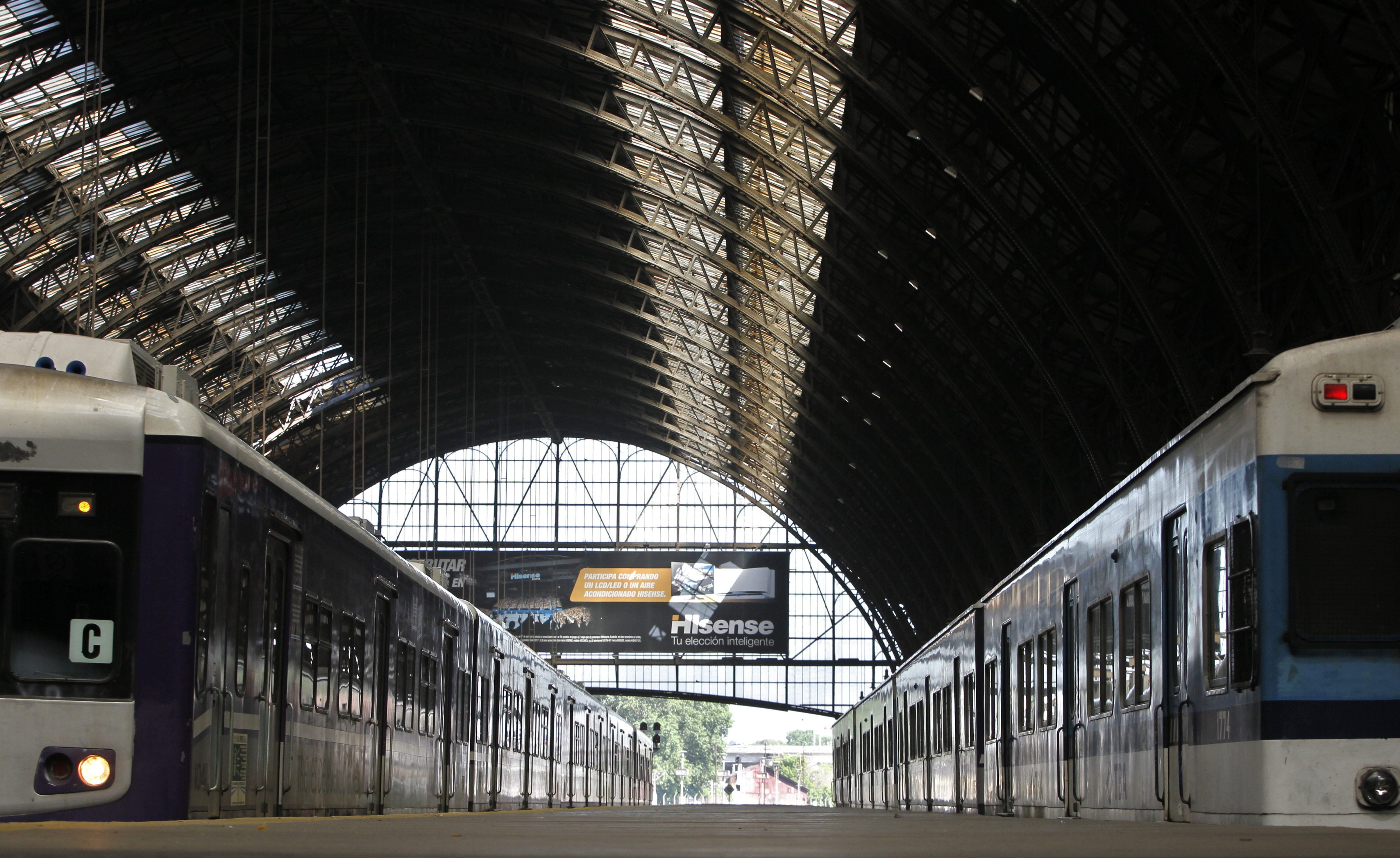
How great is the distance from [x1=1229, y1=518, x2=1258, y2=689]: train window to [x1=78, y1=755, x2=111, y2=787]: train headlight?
6.53 m

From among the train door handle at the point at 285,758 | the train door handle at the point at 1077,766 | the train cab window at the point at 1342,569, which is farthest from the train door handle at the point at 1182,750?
the train door handle at the point at 285,758

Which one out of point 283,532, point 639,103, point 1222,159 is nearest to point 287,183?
point 639,103

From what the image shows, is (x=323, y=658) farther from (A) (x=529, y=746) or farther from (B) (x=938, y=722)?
(A) (x=529, y=746)

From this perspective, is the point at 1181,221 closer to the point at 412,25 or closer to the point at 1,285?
the point at 412,25

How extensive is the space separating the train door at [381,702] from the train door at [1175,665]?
8004 millimetres

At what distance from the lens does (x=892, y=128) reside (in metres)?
27.6

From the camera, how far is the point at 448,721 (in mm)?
20844

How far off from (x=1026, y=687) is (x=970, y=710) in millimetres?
4340

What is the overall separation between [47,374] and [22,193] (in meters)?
30.4

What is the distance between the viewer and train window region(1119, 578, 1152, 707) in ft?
37.3

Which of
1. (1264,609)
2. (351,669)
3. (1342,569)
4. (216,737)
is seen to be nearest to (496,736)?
(351,669)

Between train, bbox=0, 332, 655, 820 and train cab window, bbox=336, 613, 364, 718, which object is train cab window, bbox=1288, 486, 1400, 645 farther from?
train cab window, bbox=336, 613, 364, 718

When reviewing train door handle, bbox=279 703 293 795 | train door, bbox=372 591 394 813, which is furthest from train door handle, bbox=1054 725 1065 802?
train door handle, bbox=279 703 293 795

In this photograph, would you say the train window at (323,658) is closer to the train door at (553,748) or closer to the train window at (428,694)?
the train window at (428,694)
